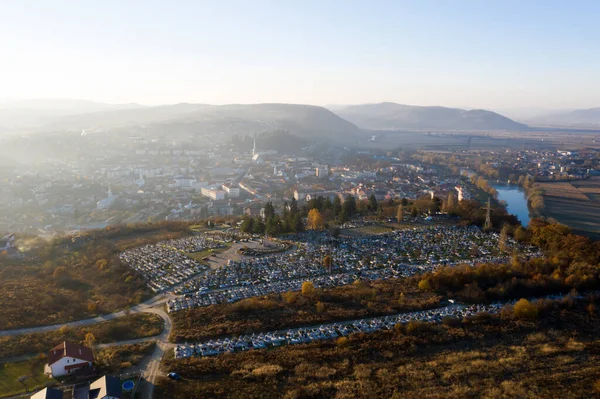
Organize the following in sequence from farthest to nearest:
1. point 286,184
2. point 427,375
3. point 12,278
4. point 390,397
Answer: point 286,184
point 12,278
point 427,375
point 390,397

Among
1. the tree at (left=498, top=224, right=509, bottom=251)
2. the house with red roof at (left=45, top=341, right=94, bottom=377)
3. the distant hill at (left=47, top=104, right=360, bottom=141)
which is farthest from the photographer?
the distant hill at (left=47, top=104, right=360, bottom=141)

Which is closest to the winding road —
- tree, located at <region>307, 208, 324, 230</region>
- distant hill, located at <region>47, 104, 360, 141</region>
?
tree, located at <region>307, 208, 324, 230</region>

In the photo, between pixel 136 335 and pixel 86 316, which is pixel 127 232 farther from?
pixel 136 335

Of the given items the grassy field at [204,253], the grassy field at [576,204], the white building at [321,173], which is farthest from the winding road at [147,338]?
the white building at [321,173]

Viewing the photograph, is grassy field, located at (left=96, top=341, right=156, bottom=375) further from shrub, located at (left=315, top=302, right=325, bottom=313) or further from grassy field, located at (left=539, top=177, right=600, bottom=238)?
grassy field, located at (left=539, top=177, right=600, bottom=238)

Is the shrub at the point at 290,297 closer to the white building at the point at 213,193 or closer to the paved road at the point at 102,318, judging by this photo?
the paved road at the point at 102,318

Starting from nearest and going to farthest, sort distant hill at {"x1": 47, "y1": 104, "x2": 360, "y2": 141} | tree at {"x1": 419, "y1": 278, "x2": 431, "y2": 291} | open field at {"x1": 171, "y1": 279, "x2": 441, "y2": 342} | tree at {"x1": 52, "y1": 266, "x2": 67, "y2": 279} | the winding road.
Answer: the winding road, open field at {"x1": 171, "y1": 279, "x2": 441, "y2": 342}, tree at {"x1": 419, "y1": 278, "x2": 431, "y2": 291}, tree at {"x1": 52, "y1": 266, "x2": 67, "y2": 279}, distant hill at {"x1": 47, "y1": 104, "x2": 360, "y2": 141}

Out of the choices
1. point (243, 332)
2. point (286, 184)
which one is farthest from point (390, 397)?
point (286, 184)
